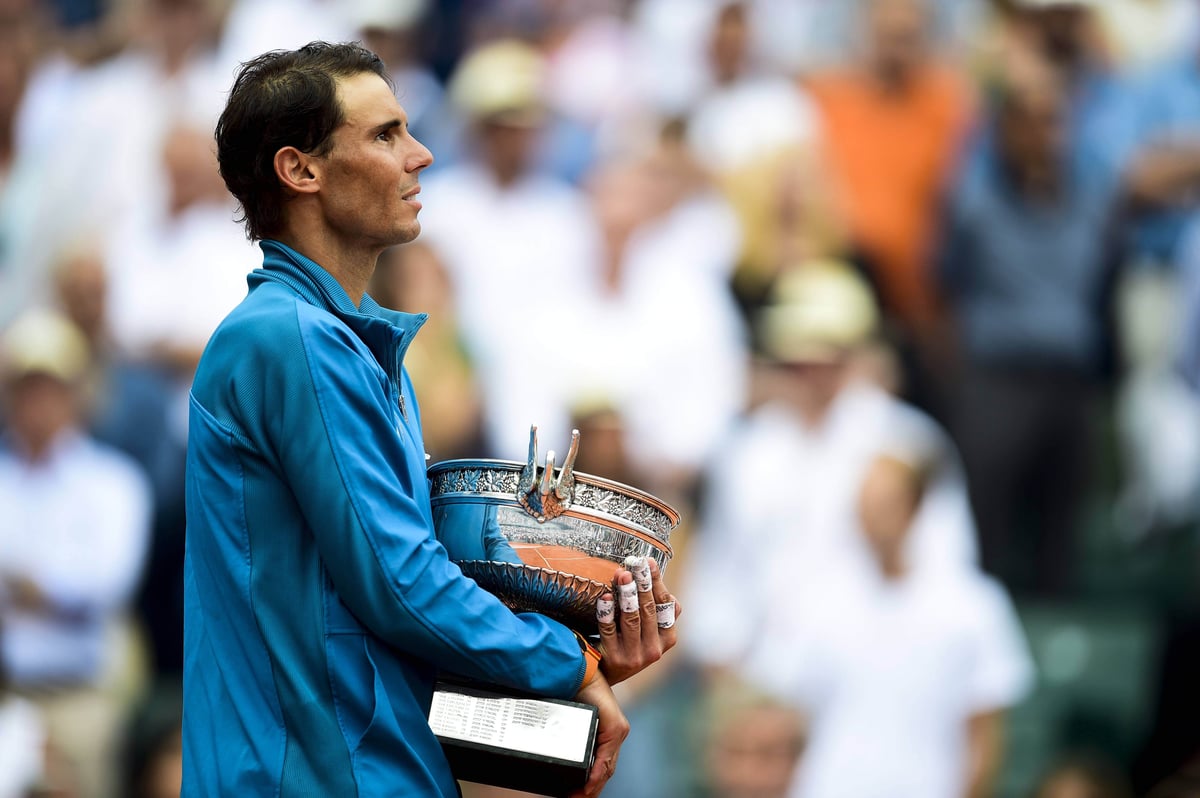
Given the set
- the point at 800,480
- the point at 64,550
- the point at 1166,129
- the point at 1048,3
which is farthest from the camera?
the point at 1166,129

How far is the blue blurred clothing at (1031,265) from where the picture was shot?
25.5ft

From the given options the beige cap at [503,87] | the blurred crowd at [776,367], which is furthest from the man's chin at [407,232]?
the beige cap at [503,87]

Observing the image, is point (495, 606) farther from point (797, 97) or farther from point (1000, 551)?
point (797, 97)

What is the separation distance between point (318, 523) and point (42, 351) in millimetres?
5760

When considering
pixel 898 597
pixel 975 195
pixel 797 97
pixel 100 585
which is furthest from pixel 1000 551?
pixel 100 585

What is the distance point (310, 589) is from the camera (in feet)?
7.97

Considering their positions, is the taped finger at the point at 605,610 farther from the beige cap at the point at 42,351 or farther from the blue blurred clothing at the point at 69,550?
the beige cap at the point at 42,351

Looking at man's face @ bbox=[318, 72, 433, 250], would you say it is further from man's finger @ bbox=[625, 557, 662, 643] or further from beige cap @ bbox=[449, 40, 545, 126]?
beige cap @ bbox=[449, 40, 545, 126]

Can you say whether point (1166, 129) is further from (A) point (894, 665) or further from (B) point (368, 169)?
(B) point (368, 169)

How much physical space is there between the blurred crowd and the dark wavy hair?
14.9ft

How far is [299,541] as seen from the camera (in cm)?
245

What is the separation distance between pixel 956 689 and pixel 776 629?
2.47 feet

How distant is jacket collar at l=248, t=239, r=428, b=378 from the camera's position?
8.34ft

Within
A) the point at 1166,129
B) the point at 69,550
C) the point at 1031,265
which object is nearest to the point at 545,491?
the point at 69,550
